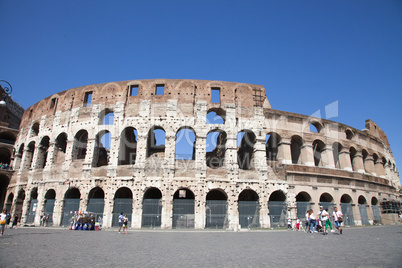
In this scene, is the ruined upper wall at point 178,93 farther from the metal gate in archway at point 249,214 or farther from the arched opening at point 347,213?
the arched opening at point 347,213

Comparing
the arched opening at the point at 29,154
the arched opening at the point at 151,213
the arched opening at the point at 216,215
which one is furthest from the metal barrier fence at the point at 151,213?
the arched opening at the point at 29,154

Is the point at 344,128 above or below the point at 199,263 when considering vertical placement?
above

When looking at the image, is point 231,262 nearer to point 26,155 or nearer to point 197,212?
point 197,212

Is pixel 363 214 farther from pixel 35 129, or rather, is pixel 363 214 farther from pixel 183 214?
pixel 35 129

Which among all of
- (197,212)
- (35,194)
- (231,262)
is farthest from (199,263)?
(35,194)

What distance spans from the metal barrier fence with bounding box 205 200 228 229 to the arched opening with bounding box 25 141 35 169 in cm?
1819

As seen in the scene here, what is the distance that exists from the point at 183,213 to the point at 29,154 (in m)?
17.1

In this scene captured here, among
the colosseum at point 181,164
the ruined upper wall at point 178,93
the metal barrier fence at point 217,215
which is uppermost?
the ruined upper wall at point 178,93

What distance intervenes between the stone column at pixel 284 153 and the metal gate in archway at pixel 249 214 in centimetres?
433

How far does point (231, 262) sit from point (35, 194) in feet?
78.7

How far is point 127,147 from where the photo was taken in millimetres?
21953

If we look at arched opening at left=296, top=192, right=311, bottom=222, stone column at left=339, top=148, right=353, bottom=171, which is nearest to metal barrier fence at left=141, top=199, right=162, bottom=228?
arched opening at left=296, top=192, right=311, bottom=222

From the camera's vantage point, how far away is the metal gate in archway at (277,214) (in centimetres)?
1838

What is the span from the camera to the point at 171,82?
2067cm
